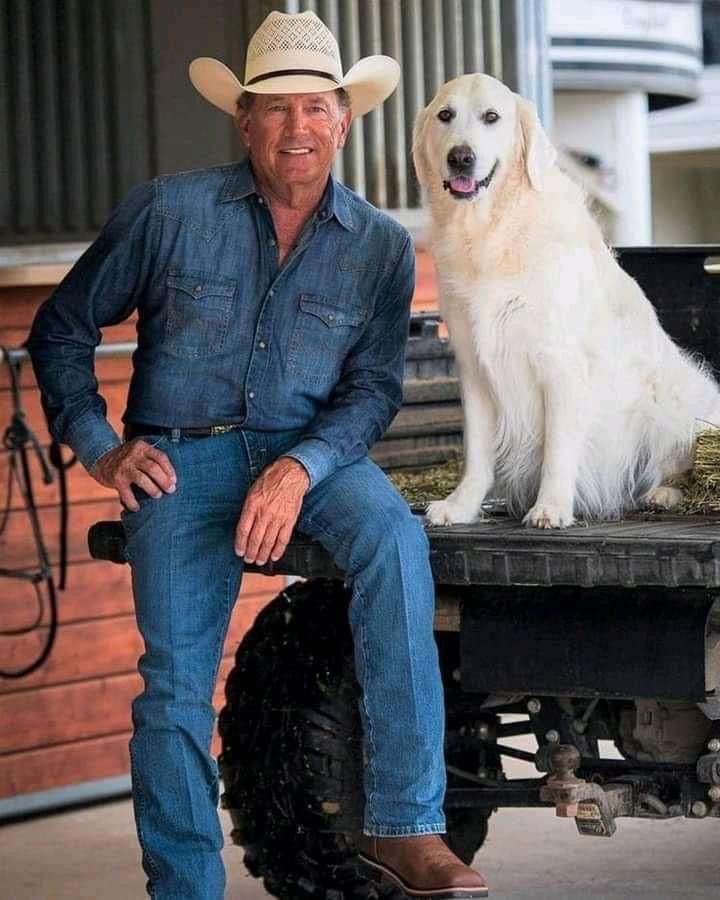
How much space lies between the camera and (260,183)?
158 inches

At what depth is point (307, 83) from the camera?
3914 mm

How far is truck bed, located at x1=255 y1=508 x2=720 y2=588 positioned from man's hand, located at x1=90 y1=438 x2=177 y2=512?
0.28 m

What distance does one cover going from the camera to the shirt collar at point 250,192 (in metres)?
3.98

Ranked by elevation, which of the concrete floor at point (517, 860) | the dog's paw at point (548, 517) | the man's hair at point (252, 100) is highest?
the man's hair at point (252, 100)

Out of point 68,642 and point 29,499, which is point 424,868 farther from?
point 68,642

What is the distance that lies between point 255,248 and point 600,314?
2.57 ft

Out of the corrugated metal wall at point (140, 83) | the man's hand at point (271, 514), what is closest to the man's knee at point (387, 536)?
the man's hand at point (271, 514)

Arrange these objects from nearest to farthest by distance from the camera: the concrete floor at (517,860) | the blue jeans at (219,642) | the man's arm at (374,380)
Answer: the blue jeans at (219,642)
the man's arm at (374,380)
the concrete floor at (517,860)

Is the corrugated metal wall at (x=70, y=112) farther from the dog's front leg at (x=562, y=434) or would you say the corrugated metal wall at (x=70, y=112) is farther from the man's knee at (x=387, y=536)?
the man's knee at (x=387, y=536)

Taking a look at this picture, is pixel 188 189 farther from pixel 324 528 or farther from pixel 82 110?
pixel 82 110

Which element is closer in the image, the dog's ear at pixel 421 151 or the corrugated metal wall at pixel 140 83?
the dog's ear at pixel 421 151

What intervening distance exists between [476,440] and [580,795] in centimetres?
88

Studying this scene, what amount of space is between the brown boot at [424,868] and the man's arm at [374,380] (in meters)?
0.80

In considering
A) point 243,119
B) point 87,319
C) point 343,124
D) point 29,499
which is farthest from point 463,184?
point 29,499
